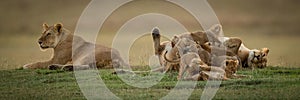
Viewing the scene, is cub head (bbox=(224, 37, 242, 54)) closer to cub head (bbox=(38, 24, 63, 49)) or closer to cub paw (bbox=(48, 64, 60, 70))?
cub paw (bbox=(48, 64, 60, 70))

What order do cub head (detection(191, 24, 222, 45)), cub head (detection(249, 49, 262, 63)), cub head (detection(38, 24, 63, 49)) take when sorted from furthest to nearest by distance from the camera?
1. cub head (detection(38, 24, 63, 49))
2. cub head (detection(249, 49, 262, 63))
3. cub head (detection(191, 24, 222, 45))

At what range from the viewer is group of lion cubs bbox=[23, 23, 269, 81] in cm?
1318

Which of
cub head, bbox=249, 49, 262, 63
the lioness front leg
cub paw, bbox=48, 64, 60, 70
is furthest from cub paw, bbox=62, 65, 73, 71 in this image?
cub head, bbox=249, 49, 262, 63

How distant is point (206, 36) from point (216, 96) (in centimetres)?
369

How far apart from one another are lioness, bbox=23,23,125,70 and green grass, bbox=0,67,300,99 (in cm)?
113

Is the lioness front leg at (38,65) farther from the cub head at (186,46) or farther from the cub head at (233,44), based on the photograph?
the cub head at (233,44)

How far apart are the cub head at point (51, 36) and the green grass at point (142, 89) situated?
69.9 inches

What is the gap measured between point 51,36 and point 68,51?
0.48 meters

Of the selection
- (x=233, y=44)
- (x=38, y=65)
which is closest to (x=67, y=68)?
(x=38, y=65)

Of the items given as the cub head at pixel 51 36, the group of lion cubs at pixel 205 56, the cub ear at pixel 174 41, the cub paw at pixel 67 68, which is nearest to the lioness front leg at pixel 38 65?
the cub head at pixel 51 36

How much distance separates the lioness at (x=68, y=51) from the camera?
15.9 metres

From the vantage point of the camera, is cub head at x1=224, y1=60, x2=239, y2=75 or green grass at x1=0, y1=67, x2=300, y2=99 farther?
cub head at x1=224, y1=60, x2=239, y2=75

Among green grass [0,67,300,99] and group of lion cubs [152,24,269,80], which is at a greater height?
group of lion cubs [152,24,269,80]

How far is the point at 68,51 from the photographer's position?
53.8ft
